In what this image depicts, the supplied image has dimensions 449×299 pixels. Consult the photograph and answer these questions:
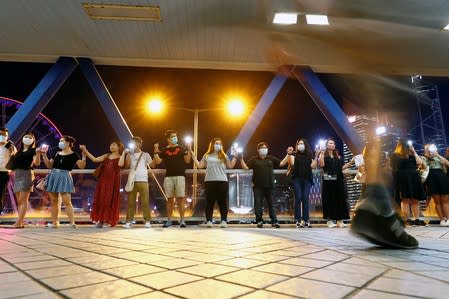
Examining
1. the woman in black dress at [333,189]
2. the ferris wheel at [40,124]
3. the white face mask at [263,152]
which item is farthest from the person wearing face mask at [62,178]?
the ferris wheel at [40,124]

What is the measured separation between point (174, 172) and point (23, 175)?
8.79 ft

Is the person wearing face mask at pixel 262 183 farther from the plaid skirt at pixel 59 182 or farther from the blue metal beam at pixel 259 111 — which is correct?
the plaid skirt at pixel 59 182

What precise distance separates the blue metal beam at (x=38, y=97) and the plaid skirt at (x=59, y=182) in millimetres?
2916

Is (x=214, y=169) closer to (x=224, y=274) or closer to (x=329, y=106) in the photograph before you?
(x=329, y=106)

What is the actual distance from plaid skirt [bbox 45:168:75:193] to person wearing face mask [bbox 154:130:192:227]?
1645mm

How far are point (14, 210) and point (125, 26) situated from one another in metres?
4.99

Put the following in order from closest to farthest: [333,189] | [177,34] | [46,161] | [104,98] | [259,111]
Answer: [46,161], [333,189], [177,34], [104,98], [259,111]

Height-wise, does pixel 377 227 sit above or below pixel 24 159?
below

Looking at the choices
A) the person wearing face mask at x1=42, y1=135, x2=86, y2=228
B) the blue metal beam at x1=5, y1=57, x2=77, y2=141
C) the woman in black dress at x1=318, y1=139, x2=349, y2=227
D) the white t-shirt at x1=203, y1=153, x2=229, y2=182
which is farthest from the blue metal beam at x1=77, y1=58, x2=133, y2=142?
the woman in black dress at x1=318, y1=139, x2=349, y2=227

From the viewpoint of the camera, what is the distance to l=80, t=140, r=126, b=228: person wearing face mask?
18.6 feet

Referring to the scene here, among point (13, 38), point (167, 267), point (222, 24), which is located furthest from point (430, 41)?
point (13, 38)

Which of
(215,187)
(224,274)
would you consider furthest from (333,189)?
(224,274)

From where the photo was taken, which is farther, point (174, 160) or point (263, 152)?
point (263, 152)

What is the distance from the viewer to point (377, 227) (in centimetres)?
209
